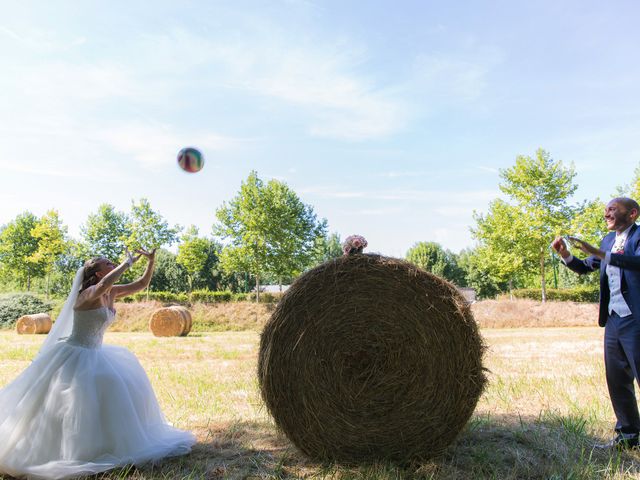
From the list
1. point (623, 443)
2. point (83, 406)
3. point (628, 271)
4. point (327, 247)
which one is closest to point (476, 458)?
point (623, 443)

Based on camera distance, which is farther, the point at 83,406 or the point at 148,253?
the point at 148,253

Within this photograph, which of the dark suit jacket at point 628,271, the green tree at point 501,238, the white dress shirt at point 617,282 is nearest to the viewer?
the dark suit jacket at point 628,271

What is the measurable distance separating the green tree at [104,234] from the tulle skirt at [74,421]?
1452 inches

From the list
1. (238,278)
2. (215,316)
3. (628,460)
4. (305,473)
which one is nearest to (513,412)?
(628,460)

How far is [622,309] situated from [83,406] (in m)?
4.83

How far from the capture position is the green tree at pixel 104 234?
39344 mm

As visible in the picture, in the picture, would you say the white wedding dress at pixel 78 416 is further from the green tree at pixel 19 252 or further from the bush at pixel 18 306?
the green tree at pixel 19 252

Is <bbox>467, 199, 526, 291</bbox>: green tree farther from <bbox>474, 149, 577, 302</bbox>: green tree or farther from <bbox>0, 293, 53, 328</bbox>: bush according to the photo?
<bbox>0, 293, 53, 328</bbox>: bush

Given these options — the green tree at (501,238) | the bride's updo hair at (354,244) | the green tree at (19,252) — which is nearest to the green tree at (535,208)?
the green tree at (501,238)

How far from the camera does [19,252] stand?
40.8 m

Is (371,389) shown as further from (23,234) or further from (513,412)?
(23,234)

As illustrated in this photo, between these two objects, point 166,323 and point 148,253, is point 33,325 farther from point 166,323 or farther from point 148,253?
point 148,253

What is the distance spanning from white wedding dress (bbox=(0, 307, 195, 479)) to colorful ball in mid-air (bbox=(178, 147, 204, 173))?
2534 millimetres

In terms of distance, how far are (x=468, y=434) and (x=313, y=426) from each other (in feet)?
5.63
